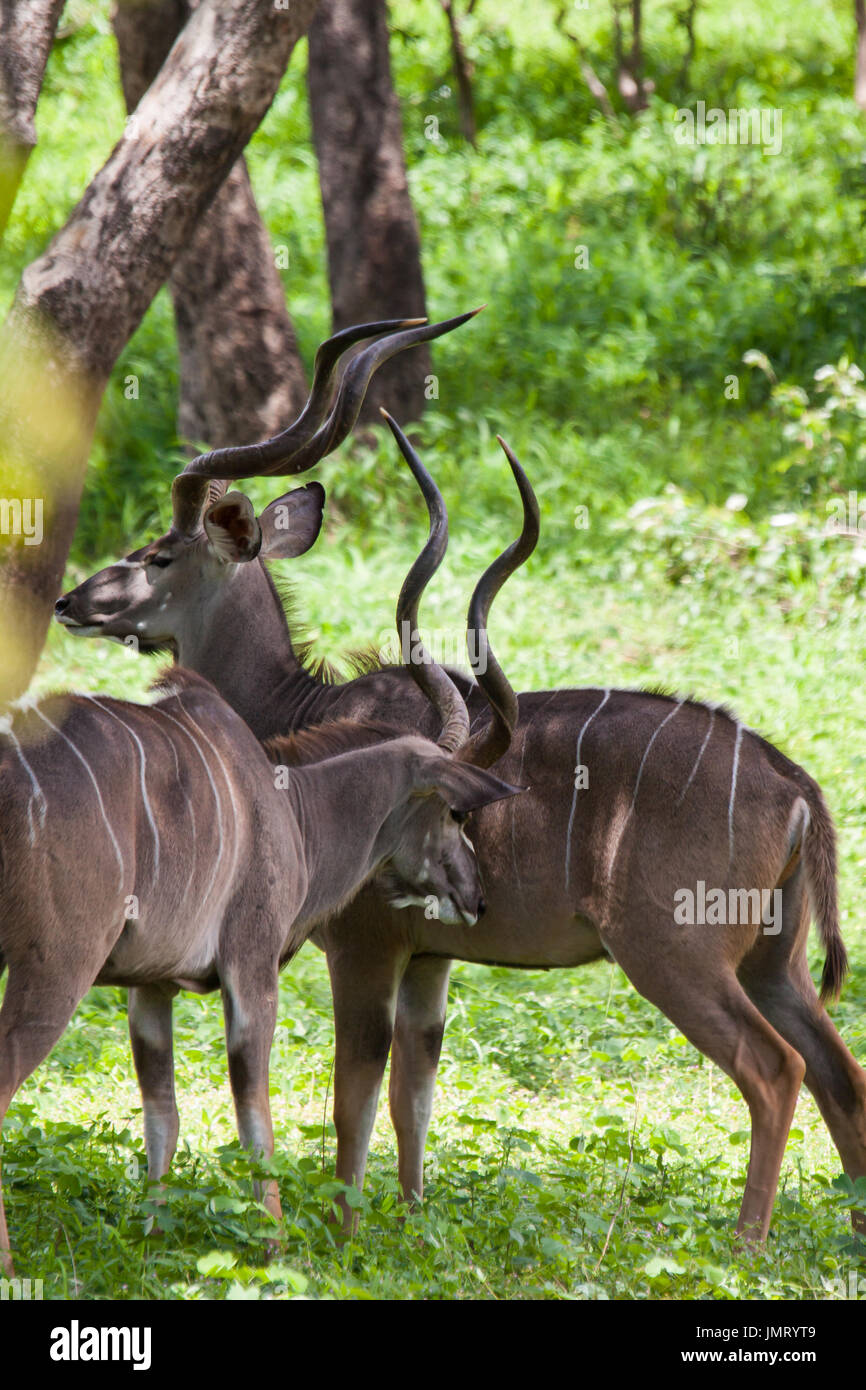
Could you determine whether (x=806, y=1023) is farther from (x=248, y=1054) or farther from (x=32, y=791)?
(x=32, y=791)

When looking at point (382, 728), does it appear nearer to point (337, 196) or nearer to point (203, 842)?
point (203, 842)

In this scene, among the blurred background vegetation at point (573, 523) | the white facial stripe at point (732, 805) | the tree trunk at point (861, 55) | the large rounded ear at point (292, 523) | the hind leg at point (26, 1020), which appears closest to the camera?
the hind leg at point (26, 1020)

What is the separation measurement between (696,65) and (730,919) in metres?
11.9

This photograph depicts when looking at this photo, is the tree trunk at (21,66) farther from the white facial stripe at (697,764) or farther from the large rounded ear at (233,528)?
the white facial stripe at (697,764)

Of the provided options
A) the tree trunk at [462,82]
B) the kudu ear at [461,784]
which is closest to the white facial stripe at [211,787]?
the kudu ear at [461,784]

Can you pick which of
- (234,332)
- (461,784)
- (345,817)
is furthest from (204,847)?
(234,332)

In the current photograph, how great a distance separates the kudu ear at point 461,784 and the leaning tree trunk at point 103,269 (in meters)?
1.00

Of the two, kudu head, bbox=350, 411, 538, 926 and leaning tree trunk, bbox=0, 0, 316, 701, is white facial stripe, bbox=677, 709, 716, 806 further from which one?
leaning tree trunk, bbox=0, 0, 316, 701

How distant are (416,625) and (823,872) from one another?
3.66 ft

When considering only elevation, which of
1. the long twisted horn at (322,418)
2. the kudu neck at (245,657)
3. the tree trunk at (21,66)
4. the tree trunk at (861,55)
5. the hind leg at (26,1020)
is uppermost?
the tree trunk at (861,55)

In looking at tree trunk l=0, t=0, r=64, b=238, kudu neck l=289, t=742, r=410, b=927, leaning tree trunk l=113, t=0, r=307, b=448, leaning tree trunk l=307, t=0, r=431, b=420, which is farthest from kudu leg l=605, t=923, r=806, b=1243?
leaning tree trunk l=307, t=0, r=431, b=420

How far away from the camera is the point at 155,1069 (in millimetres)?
3600

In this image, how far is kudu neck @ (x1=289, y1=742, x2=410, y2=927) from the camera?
374cm

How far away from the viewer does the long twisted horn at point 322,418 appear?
3826 mm
